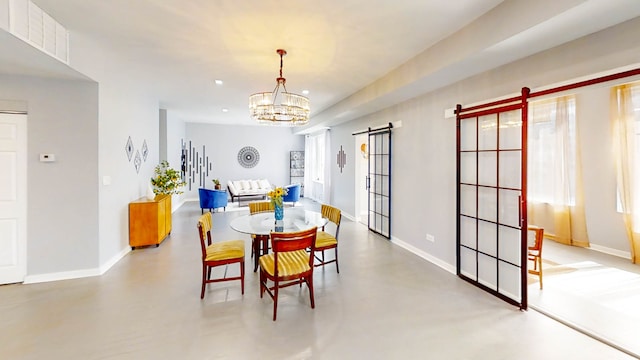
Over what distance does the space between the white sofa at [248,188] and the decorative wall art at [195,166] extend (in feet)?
4.86

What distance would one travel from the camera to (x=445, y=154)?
4230mm

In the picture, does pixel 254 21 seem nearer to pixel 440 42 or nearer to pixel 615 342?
pixel 440 42

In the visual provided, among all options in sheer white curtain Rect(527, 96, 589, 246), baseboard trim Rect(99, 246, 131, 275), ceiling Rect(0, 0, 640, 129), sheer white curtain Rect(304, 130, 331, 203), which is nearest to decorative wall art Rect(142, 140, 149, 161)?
ceiling Rect(0, 0, 640, 129)

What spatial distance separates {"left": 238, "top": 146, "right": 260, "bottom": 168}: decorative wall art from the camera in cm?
1166

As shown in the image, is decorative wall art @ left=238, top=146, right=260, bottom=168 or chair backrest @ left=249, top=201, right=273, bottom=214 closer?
chair backrest @ left=249, top=201, right=273, bottom=214

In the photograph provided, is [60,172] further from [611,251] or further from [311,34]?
[611,251]

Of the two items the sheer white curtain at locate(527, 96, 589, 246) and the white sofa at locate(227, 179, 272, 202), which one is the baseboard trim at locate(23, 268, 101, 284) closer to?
the white sofa at locate(227, 179, 272, 202)

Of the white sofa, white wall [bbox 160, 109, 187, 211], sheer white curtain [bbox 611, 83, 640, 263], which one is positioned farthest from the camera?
the white sofa

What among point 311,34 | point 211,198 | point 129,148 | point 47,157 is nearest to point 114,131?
point 129,148

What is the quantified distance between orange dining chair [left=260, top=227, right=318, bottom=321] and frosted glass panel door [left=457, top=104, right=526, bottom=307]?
2201 millimetres

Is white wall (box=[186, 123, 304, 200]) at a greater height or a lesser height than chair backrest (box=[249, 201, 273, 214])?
greater

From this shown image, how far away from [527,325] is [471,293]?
707 mm

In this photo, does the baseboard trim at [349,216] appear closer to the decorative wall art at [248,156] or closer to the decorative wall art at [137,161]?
the decorative wall art at [137,161]

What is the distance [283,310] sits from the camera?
301cm
